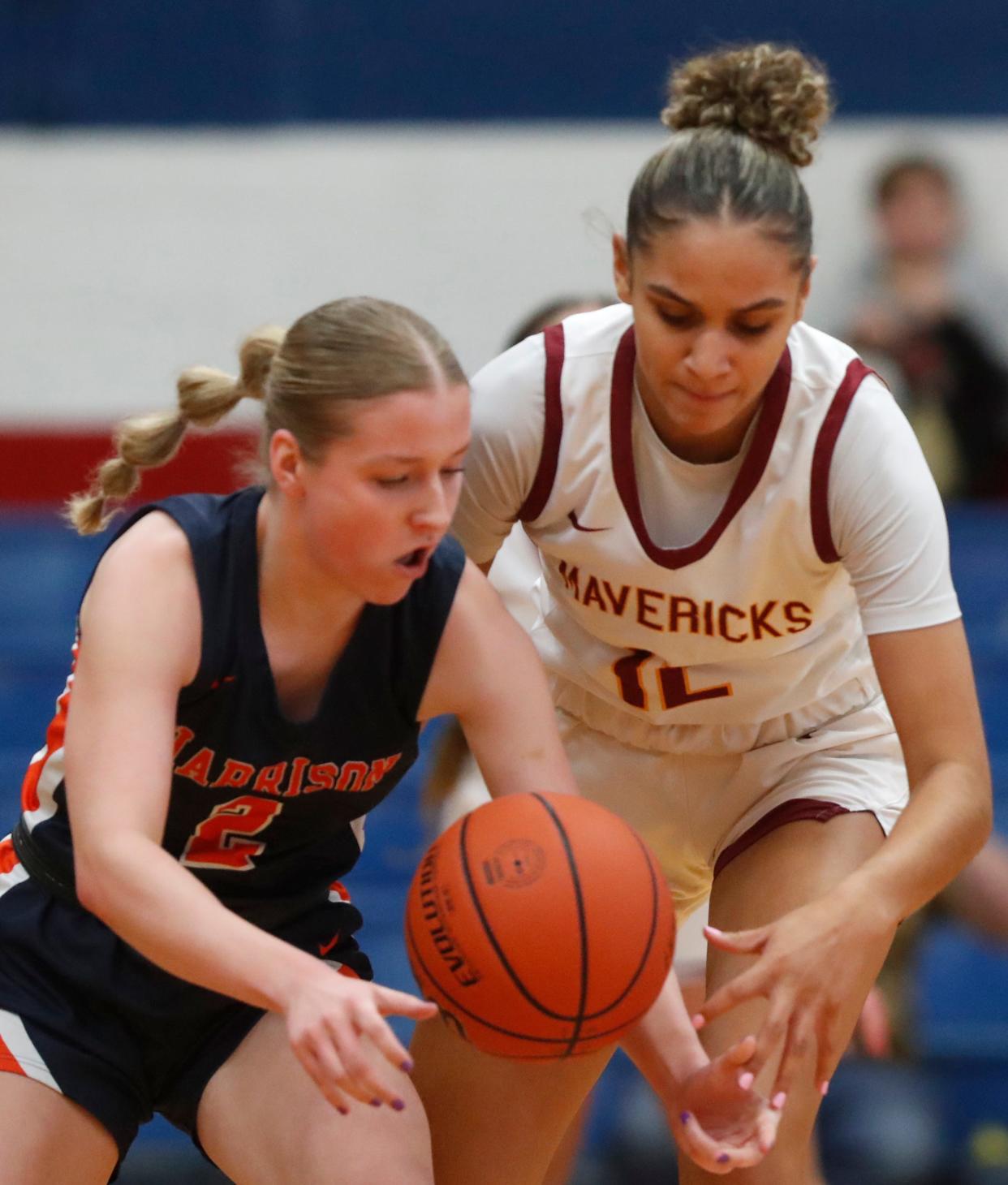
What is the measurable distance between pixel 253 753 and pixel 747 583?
79 cm

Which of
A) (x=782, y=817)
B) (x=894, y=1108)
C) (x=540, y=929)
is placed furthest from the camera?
(x=894, y=1108)

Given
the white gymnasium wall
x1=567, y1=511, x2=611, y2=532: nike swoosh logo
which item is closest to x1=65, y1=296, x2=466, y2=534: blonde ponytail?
x1=567, y1=511, x2=611, y2=532: nike swoosh logo

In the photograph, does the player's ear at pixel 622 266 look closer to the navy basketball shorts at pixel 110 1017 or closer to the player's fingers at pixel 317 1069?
the navy basketball shorts at pixel 110 1017

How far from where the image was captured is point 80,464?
21.5 ft

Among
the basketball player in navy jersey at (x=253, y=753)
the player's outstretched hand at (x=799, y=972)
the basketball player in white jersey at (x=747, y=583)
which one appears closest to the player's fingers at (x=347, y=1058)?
the basketball player in navy jersey at (x=253, y=753)

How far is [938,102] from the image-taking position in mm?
6566

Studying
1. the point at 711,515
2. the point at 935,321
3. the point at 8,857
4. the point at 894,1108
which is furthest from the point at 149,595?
the point at 935,321

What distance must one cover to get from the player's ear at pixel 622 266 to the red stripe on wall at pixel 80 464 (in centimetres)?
376

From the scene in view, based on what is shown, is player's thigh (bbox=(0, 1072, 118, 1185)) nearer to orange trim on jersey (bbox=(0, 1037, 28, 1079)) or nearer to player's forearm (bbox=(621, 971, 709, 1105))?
orange trim on jersey (bbox=(0, 1037, 28, 1079))

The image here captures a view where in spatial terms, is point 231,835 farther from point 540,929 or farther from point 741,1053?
point 741,1053

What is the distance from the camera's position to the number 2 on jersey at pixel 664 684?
290 cm

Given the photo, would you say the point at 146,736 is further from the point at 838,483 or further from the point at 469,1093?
the point at 838,483

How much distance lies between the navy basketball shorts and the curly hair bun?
1.35 metres

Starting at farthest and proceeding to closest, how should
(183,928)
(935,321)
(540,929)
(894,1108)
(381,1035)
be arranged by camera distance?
(935,321)
(894,1108)
(540,929)
(183,928)
(381,1035)
